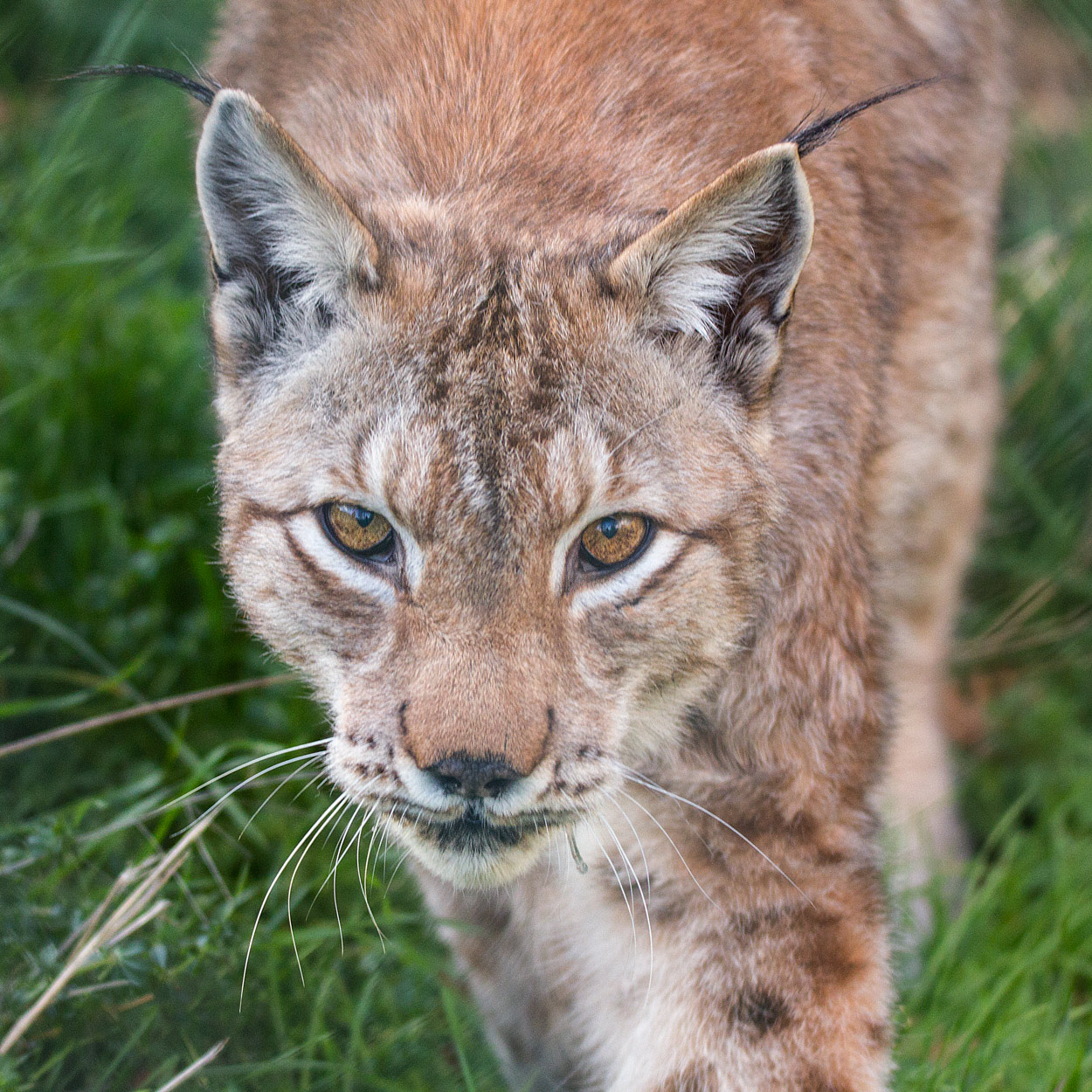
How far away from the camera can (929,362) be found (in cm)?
377

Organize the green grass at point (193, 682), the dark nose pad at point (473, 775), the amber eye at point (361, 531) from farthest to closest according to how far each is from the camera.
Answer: the green grass at point (193, 682)
the amber eye at point (361, 531)
the dark nose pad at point (473, 775)

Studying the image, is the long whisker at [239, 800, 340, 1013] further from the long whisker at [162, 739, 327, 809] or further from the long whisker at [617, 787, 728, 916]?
the long whisker at [617, 787, 728, 916]

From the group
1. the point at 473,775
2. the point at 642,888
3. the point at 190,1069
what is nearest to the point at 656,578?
the point at 473,775

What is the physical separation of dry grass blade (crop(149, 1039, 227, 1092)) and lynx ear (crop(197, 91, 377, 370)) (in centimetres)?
132

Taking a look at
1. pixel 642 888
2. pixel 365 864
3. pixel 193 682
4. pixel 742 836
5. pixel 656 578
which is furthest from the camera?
pixel 193 682

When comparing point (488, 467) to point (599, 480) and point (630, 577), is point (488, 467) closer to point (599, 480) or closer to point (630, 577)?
point (599, 480)

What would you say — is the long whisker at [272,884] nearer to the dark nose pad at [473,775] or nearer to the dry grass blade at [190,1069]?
the dry grass blade at [190,1069]

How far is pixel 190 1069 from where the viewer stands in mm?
2551

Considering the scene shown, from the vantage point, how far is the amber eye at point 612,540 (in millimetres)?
2510

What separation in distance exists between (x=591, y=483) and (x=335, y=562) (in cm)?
51

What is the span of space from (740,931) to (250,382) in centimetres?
147

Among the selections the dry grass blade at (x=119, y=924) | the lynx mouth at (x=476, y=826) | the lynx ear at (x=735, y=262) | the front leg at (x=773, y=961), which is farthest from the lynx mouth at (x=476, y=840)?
the lynx ear at (x=735, y=262)

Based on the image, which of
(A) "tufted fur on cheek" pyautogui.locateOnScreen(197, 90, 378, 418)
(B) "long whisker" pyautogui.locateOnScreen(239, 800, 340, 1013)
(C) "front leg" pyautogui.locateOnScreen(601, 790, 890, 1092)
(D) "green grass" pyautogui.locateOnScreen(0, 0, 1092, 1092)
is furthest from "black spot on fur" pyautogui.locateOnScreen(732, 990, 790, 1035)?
(A) "tufted fur on cheek" pyautogui.locateOnScreen(197, 90, 378, 418)

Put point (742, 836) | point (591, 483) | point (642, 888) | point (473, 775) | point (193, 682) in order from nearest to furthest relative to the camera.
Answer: point (473, 775) < point (591, 483) < point (742, 836) < point (642, 888) < point (193, 682)
